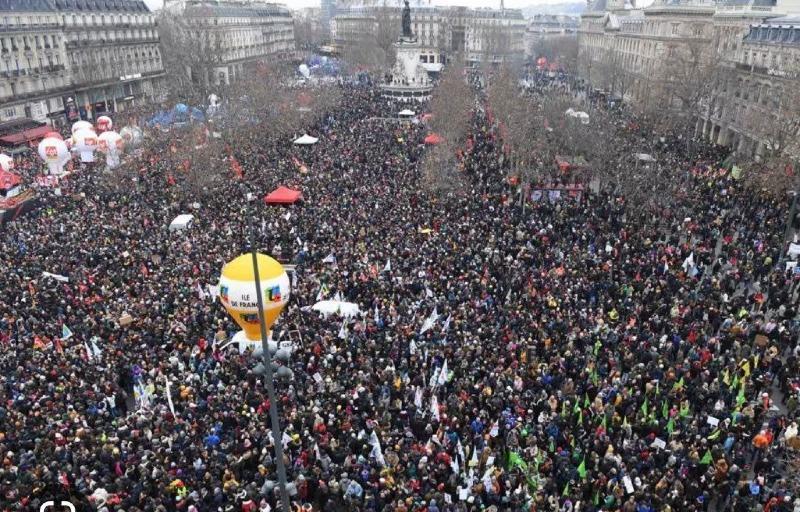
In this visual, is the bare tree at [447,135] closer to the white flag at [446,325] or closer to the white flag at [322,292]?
the white flag at [322,292]

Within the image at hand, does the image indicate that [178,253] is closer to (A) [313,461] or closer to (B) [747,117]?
(A) [313,461]

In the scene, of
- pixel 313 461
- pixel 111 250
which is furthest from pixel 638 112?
pixel 313 461

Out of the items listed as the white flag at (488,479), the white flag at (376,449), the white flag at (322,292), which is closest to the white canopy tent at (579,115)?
the white flag at (322,292)

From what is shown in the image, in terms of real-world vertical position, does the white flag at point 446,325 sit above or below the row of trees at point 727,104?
below

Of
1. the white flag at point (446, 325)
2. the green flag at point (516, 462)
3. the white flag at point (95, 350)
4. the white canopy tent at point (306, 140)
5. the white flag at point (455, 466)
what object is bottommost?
the green flag at point (516, 462)

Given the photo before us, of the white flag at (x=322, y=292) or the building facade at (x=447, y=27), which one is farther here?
the building facade at (x=447, y=27)

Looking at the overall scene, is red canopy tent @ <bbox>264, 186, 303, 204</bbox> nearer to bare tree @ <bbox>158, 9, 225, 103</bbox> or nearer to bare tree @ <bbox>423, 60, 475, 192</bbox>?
bare tree @ <bbox>423, 60, 475, 192</bbox>
